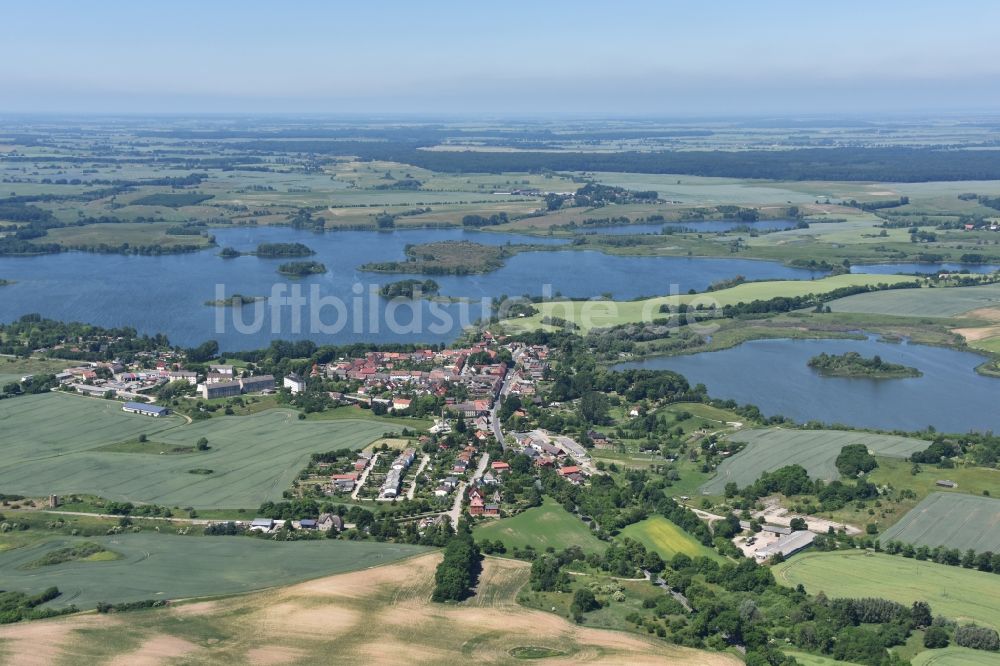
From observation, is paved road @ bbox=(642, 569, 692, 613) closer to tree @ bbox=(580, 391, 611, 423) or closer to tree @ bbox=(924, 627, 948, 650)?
tree @ bbox=(924, 627, 948, 650)

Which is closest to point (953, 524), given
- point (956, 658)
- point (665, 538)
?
point (956, 658)

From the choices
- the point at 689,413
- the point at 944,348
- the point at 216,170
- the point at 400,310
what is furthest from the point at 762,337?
the point at 216,170

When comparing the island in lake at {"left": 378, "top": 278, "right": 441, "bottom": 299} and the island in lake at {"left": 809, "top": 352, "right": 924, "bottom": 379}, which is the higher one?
the island in lake at {"left": 378, "top": 278, "right": 441, "bottom": 299}

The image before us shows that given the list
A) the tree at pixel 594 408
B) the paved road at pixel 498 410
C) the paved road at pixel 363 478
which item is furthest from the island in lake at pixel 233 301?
the paved road at pixel 363 478

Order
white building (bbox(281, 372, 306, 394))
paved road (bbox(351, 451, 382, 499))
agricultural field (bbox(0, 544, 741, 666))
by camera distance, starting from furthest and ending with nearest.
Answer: white building (bbox(281, 372, 306, 394)) < paved road (bbox(351, 451, 382, 499)) < agricultural field (bbox(0, 544, 741, 666))

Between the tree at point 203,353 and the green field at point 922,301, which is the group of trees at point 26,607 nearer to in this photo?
the tree at point 203,353

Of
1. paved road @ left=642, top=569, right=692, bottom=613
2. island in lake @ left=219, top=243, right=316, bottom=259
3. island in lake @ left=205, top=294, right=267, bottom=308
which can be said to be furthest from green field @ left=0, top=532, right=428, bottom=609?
island in lake @ left=219, top=243, right=316, bottom=259

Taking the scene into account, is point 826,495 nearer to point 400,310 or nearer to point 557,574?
point 557,574
